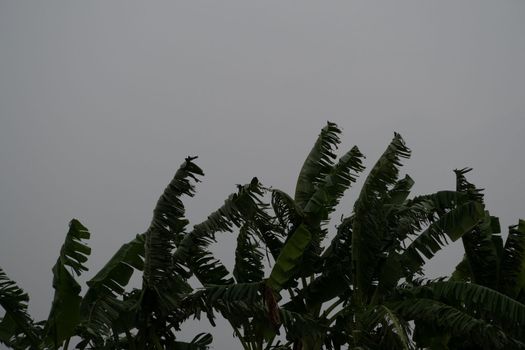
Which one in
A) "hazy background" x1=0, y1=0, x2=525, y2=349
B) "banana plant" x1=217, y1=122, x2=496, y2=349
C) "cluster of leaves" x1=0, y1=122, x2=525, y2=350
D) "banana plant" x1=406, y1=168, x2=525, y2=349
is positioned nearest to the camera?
"cluster of leaves" x1=0, y1=122, x2=525, y2=350

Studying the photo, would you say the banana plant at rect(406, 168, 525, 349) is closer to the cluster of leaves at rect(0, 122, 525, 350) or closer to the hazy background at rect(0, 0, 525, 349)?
the cluster of leaves at rect(0, 122, 525, 350)

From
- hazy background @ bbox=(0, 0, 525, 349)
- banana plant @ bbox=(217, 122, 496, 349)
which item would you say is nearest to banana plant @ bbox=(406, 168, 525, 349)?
banana plant @ bbox=(217, 122, 496, 349)

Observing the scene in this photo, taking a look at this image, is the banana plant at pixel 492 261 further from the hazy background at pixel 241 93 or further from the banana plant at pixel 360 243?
the hazy background at pixel 241 93

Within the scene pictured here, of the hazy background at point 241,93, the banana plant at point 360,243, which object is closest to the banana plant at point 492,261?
the banana plant at point 360,243

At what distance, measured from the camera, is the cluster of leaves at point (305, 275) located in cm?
548

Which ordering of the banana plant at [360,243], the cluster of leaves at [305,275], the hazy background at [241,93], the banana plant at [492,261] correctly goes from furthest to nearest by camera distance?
the hazy background at [241,93]
the banana plant at [492,261]
the banana plant at [360,243]
the cluster of leaves at [305,275]

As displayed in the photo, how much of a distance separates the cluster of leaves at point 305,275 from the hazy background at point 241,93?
12.2 feet

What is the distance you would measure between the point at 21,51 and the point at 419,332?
874 centimetres

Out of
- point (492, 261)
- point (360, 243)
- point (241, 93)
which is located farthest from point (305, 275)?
point (241, 93)

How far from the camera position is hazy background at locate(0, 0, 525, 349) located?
11.0 meters

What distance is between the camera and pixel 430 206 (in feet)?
21.5

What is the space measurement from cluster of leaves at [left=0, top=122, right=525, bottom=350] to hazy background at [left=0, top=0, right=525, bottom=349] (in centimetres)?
372

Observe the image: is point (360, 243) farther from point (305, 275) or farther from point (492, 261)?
point (492, 261)


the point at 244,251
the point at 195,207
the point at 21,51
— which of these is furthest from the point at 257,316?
the point at 21,51
